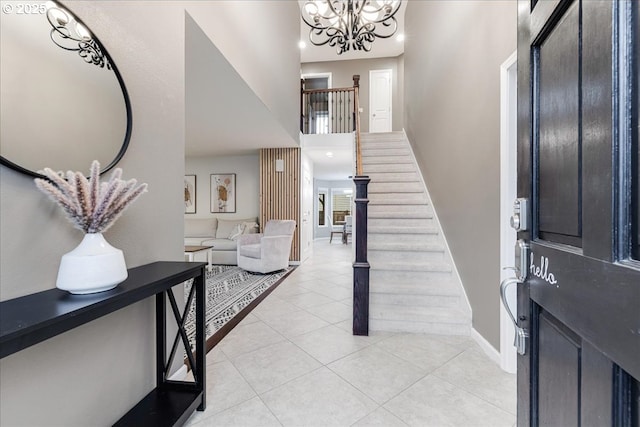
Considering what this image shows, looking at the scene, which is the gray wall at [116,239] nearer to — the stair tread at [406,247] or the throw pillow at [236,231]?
the stair tread at [406,247]

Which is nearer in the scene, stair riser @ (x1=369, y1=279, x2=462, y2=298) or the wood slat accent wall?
stair riser @ (x1=369, y1=279, x2=462, y2=298)

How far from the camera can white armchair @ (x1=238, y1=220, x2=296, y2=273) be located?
476 cm

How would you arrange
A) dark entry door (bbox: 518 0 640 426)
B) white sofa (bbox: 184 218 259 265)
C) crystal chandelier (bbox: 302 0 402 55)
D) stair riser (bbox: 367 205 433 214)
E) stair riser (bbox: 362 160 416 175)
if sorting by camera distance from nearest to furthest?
1. dark entry door (bbox: 518 0 640 426)
2. crystal chandelier (bbox: 302 0 402 55)
3. stair riser (bbox: 367 205 433 214)
4. stair riser (bbox: 362 160 416 175)
5. white sofa (bbox: 184 218 259 265)

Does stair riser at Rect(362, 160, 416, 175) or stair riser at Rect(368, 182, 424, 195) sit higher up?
stair riser at Rect(362, 160, 416, 175)

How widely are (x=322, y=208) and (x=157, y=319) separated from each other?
9.83m

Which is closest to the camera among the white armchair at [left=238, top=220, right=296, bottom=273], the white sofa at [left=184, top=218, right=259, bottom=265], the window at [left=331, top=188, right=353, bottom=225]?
the white armchair at [left=238, top=220, right=296, bottom=273]

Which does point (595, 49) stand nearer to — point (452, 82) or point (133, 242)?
point (133, 242)

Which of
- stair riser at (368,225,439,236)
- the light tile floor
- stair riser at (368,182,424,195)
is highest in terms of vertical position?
stair riser at (368,182,424,195)

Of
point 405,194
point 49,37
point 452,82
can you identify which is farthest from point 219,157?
point 49,37

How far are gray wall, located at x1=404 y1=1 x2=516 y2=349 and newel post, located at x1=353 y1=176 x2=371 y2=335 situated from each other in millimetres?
931

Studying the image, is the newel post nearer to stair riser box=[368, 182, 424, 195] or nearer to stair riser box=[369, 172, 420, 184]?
stair riser box=[368, 182, 424, 195]

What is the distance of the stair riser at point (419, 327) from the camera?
8.02 ft

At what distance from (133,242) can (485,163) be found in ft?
8.00

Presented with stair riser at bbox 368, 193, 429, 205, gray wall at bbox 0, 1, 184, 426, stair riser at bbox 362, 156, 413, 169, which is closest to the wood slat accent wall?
stair riser at bbox 362, 156, 413, 169
